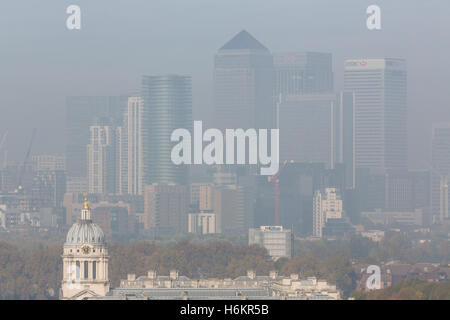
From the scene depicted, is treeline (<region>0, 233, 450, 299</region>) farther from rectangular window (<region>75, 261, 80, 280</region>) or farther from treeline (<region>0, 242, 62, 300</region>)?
rectangular window (<region>75, 261, 80, 280</region>)

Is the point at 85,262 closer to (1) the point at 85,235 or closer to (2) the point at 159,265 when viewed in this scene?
(1) the point at 85,235

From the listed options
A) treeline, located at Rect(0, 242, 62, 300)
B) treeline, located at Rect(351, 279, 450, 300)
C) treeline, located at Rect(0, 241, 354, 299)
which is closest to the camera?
treeline, located at Rect(351, 279, 450, 300)

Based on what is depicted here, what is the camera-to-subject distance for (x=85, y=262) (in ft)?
349

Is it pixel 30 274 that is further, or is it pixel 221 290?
pixel 30 274

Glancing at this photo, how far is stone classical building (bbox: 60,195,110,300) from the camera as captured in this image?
4058 inches

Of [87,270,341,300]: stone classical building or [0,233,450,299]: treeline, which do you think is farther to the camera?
[0,233,450,299]: treeline

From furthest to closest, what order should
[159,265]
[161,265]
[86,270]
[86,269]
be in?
[159,265] → [161,265] → [86,269] → [86,270]

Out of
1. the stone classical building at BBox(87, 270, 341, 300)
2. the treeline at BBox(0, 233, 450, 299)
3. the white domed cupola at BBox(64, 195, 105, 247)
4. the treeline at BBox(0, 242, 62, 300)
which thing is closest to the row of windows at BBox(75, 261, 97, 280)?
the white domed cupola at BBox(64, 195, 105, 247)

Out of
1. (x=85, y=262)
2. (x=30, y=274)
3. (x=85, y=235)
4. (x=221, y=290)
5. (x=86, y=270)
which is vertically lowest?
(x=30, y=274)

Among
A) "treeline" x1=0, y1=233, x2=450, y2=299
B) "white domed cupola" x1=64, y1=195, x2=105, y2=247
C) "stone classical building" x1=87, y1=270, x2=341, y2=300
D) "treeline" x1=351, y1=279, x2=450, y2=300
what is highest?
"white domed cupola" x1=64, y1=195, x2=105, y2=247

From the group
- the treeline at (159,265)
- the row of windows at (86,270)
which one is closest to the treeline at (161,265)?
the treeline at (159,265)

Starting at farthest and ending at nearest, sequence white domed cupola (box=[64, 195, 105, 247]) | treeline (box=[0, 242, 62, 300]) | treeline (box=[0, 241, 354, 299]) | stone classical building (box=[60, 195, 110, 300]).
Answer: treeline (box=[0, 241, 354, 299]) → treeline (box=[0, 242, 62, 300]) → white domed cupola (box=[64, 195, 105, 247]) → stone classical building (box=[60, 195, 110, 300])

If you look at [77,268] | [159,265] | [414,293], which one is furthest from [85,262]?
[159,265]
